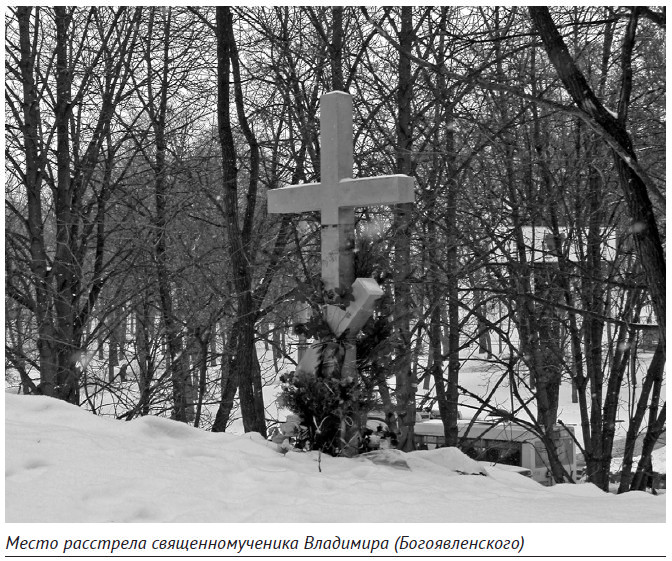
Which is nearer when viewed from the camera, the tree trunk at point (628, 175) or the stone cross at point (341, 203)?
the tree trunk at point (628, 175)

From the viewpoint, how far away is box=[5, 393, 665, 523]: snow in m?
3.40

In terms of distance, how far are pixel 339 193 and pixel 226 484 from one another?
7.95 ft

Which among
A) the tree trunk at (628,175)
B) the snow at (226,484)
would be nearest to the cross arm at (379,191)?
the tree trunk at (628,175)

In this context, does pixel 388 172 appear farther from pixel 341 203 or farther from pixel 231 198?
pixel 341 203

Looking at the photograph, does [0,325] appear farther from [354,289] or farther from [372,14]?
[372,14]

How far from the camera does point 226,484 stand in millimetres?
3975

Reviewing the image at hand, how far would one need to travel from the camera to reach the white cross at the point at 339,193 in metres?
5.32

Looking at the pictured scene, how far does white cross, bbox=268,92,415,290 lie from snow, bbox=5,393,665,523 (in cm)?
143

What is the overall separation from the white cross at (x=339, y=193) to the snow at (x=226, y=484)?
1427 millimetres

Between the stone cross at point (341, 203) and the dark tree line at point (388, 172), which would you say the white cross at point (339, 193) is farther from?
the dark tree line at point (388, 172)

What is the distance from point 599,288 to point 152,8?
24.3 ft

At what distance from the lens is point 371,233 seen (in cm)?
912

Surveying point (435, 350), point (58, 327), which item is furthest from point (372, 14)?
point (58, 327)
